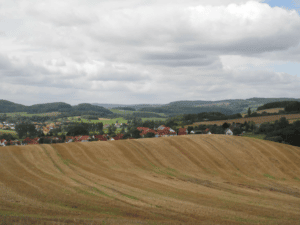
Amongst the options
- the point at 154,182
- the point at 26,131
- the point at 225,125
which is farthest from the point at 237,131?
the point at 26,131

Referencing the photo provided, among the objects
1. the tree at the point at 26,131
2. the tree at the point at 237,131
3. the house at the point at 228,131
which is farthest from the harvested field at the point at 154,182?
the tree at the point at 26,131

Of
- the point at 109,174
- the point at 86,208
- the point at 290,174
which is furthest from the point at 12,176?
the point at 290,174

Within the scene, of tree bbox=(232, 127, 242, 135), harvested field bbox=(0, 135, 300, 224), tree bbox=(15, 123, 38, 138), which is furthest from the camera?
tree bbox=(15, 123, 38, 138)

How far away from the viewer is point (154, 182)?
28000mm

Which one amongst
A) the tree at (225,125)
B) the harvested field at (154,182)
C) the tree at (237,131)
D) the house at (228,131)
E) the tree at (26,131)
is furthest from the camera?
the tree at (26,131)

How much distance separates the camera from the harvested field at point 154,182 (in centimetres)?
1612

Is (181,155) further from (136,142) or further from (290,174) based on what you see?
(290,174)

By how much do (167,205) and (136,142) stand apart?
28.0 metres

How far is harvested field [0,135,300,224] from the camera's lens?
16.1m

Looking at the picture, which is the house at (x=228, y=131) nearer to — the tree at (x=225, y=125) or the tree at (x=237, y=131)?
the tree at (x=237, y=131)

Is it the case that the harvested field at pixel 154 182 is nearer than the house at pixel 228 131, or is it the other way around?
the harvested field at pixel 154 182

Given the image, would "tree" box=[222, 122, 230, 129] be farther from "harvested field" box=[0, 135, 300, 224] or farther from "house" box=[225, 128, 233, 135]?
"harvested field" box=[0, 135, 300, 224]

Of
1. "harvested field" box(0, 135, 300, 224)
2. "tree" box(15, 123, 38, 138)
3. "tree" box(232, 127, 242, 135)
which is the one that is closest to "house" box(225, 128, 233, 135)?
"tree" box(232, 127, 242, 135)

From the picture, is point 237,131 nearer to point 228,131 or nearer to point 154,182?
point 228,131
